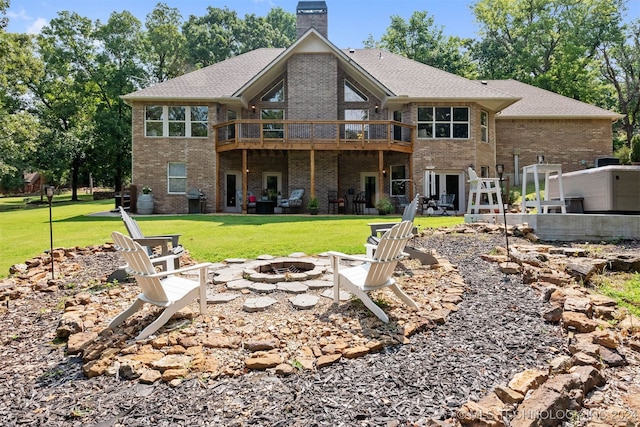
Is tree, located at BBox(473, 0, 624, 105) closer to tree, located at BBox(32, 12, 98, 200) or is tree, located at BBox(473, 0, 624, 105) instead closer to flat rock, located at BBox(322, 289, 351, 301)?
flat rock, located at BBox(322, 289, 351, 301)

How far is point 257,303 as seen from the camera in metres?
4.08

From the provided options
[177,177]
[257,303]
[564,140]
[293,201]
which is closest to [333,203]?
[293,201]

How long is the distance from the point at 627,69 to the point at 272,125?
2965 centimetres

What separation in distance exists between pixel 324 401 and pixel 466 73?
32.9m

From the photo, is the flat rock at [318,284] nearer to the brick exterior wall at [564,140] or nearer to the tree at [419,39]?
the brick exterior wall at [564,140]

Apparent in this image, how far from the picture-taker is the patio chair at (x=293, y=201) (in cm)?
1664

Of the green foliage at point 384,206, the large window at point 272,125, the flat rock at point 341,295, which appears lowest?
the flat rock at point 341,295

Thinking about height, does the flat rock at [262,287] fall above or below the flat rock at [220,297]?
above

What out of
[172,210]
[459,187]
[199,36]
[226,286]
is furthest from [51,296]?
[199,36]

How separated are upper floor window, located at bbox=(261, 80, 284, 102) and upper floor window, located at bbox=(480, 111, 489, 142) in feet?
32.4

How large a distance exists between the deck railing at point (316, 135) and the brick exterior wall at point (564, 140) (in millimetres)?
7432

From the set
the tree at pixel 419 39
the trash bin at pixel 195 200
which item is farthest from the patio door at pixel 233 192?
the tree at pixel 419 39

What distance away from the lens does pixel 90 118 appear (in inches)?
1268

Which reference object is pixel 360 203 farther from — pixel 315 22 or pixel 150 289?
pixel 150 289
